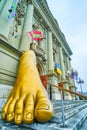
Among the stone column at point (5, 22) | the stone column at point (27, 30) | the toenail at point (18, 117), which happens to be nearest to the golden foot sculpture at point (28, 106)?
the toenail at point (18, 117)

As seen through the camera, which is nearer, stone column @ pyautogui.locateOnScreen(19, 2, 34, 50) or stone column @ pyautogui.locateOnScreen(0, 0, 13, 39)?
stone column @ pyautogui.locateOnScreen(0, 0, 13, 39)

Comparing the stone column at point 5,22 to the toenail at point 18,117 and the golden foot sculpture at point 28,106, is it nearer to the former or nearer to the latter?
the golden foot sculpture at point 28,106

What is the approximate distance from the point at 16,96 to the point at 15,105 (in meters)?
0.44

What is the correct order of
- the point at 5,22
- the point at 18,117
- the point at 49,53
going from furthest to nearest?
the point at 49,53 → the point at 5,22 → the point at 18,117

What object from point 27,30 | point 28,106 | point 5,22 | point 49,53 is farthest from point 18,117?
point 49,53

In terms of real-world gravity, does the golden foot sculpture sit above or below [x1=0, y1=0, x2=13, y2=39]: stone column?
below

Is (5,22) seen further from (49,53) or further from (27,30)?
(49,53)

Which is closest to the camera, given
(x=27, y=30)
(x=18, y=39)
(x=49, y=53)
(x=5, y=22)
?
(x=5, y=22)


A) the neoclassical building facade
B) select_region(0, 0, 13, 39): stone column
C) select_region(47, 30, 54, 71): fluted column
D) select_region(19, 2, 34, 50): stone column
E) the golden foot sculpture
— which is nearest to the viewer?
the golden foot sculpture

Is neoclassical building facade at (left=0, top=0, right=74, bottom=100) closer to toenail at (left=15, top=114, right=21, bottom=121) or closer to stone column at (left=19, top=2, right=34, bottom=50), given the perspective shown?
stone column at (left=19, top=2, right=34, bottom=50)

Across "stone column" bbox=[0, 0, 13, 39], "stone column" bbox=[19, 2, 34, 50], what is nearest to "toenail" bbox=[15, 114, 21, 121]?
"stone column" bbox=[0, 0, 13, 39]

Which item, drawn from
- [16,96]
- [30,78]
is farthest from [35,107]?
[30,78]

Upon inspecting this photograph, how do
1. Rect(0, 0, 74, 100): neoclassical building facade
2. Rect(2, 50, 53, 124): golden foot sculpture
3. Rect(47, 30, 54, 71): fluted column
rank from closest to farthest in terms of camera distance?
1. Rect(2, 50, 53, 124): golden foot sculpture
2. Rect(0, 0, 74, 100): neoclassical building facade
3. Rect(47, 30, 54, 71): fluted column

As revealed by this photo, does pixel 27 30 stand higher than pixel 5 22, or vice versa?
pixel 27 30
